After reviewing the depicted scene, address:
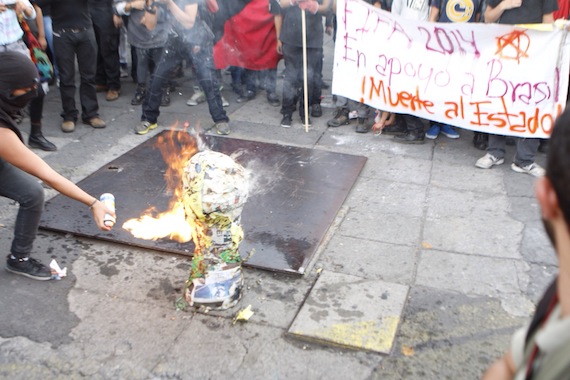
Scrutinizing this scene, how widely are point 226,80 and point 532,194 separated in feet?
16.9

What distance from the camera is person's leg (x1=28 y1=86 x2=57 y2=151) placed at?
5953 mm

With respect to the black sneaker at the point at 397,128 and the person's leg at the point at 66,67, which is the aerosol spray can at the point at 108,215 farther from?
the black sneaker at the point at 397,128

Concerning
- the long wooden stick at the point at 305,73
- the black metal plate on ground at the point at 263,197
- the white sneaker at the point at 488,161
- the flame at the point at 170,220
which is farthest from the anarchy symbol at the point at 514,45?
the flame at the point at 170,220

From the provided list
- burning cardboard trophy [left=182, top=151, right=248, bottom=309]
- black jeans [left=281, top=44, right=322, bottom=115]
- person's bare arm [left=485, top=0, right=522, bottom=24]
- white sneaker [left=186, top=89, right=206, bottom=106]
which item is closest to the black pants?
white sneaker [left=186, top=89, right=206, bottom=106]

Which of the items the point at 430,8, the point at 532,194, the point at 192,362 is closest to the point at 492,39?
the point at 430,8

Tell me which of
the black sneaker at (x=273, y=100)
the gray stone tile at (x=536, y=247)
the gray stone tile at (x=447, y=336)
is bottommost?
the black sneaker at (x=273, y=100)

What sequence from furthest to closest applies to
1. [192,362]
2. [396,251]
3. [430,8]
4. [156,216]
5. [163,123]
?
[163,123]
[430,8]
[156,216]
[396,251]
[192,362]

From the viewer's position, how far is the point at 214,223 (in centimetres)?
334

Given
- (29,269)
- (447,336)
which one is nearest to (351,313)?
(447,336)

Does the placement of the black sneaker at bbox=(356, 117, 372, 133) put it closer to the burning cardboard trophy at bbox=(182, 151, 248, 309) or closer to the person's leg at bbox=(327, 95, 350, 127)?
the person's leg at bbox=(327, 95, 350, 127)

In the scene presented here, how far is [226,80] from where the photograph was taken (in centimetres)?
895

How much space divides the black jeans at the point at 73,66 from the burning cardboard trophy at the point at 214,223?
3.75 meters

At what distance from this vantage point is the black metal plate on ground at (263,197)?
13.9 feet

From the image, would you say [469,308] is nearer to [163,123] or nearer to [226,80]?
[163,123]
